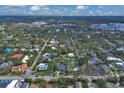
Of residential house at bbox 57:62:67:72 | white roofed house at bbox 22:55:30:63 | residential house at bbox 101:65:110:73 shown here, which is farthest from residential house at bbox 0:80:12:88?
residential house at bbox 101:65:110:73

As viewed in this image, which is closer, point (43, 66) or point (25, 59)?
point (43, 66)

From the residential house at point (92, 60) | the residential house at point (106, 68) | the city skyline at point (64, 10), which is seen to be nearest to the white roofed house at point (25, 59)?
the city skyline at point (64, 10)

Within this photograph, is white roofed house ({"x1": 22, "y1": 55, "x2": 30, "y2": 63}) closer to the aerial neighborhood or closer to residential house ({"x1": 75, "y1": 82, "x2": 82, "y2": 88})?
the aerial neighborhood

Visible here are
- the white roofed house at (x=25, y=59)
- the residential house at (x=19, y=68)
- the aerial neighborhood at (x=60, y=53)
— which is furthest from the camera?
the white roofed house at (x=25, y=59)

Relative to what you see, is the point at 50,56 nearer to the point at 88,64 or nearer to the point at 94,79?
the point at 88,64

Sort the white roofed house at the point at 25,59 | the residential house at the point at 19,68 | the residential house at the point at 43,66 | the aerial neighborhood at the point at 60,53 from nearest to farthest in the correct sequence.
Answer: the aerial neighborhood at the point at 60,53, the residential house at the point at 19,68, the residential house at the point at 43,66, the white roofed house at the point at 25,59

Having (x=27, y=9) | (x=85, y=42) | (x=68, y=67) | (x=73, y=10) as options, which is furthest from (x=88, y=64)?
(x=27, y=9)

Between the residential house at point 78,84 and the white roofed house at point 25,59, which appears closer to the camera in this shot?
the residential house at point 78,84

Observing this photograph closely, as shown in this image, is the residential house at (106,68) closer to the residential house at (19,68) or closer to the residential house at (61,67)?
the residential house at (61,67)

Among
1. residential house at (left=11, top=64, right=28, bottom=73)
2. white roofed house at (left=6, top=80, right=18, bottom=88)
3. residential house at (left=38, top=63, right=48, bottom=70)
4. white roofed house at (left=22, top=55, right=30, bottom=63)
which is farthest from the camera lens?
white roofed house at (left=22, top=55, right=30, bottom=63)

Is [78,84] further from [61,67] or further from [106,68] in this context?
[106,68]

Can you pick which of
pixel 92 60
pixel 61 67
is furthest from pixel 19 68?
pixel 92 60

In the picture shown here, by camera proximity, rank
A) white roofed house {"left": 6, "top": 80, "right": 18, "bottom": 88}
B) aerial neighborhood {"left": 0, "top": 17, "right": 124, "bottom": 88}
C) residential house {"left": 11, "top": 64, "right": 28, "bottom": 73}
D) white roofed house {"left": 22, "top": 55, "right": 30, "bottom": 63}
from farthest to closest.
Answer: white roofed house {"left": 22, "top": 55, "right": 30, "bottom": 63} → residential house {"left": 11, "top": 64, "right": 28, "bottom": 73} → aerial neighborhood {"left": 0, "top": 17, "right": 124, "bottom": 88} → white roofed house {"left": 6, "top": 80, "right": 18, "bottom": 88}
